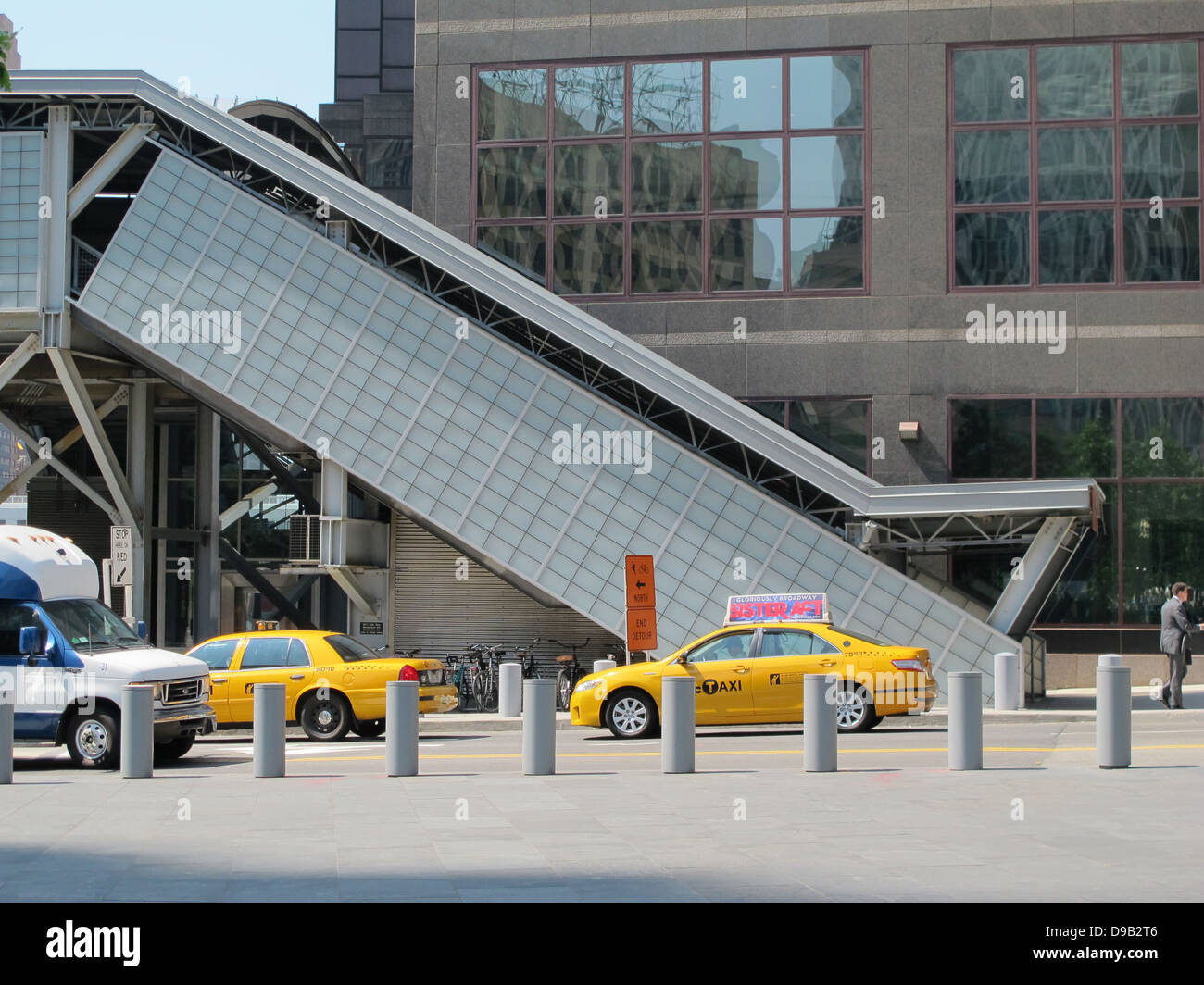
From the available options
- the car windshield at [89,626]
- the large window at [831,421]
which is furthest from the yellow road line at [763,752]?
the large window at [831,421]

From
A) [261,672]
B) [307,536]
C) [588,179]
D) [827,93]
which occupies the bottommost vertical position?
[261,672]

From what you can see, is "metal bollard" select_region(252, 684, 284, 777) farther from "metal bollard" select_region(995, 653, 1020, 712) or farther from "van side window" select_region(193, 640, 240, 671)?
"metal bollard" select_region(995, 653, 1020, 712)

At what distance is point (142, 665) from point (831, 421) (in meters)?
16.7

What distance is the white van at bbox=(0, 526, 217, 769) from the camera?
16.9 metres

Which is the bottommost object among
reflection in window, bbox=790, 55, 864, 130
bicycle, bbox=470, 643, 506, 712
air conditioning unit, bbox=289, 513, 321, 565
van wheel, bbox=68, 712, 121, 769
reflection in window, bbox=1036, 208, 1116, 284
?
bicycle, bbox=470, 643, 506, 712

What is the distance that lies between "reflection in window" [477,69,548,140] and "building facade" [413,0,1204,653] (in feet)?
0.26

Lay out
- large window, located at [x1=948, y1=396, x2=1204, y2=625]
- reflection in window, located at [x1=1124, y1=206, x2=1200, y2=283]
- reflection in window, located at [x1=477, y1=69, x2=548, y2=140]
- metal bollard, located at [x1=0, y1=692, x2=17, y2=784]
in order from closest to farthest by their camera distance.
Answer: metal bollard, located at [x1=0, y1=692, x2=17, y2=784], large window, located at [x1=948, y1=396, x2=1204, y2=625], reflection in window, located at [x1=1124, y1=206, x2=1200, y2=283], reflection in window, located at [x1=477, y1=69, x2=548, y2=140]

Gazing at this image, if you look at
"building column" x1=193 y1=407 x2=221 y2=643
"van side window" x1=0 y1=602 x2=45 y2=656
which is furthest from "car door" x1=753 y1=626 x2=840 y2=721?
"building column" x1=193 y1=407 x2=221 y2=643

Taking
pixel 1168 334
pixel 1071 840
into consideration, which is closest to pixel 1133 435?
pixel 1168 334

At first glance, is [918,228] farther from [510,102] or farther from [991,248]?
[510,102]

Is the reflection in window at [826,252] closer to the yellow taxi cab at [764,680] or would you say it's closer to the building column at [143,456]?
the yellow taxi cab at [764,680]

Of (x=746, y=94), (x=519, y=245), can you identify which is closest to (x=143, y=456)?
(x=519, y=245)

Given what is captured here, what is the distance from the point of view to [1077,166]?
98.4 ft
